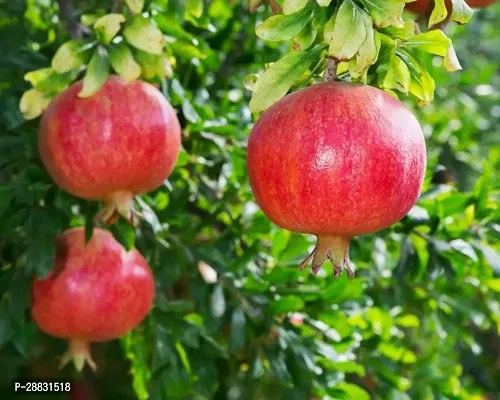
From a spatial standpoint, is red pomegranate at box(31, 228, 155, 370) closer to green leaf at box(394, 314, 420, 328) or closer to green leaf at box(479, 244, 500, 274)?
green leaf at box(479, 244, 500, 274)

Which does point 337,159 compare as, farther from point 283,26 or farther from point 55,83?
point 55,83

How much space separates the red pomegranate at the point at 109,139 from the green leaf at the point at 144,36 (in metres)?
0.05

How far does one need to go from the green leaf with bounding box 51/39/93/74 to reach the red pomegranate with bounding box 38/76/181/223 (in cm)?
5

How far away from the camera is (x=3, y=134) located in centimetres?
156

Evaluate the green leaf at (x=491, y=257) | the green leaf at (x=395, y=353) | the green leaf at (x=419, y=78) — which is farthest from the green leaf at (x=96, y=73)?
the green leaf at (x=395, y=353)

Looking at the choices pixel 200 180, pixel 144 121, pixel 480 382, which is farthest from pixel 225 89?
pixel 480 382

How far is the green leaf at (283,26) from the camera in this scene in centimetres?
97

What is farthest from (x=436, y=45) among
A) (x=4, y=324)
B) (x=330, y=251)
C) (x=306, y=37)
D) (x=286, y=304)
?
(x=4, y=324)

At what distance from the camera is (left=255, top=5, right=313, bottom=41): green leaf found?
97cm

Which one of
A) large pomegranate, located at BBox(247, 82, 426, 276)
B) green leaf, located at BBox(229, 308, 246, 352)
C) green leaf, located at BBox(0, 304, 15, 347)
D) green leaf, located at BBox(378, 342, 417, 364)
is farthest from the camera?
green leaf, located at BBox(378, 342, 417, 364)

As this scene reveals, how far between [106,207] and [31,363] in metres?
1.59

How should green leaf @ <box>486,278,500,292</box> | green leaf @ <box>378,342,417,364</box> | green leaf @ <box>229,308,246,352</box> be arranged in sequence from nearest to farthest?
green leaf @ <box>229,308,246,352</box> < green leaf @ <box>486,278,500,292</box> < green leaf @ <box>378,342,417,364</box>

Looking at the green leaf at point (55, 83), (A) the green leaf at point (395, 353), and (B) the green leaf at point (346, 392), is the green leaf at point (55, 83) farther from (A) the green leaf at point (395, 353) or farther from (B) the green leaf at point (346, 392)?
(A) the green leaf at point (395, 353)

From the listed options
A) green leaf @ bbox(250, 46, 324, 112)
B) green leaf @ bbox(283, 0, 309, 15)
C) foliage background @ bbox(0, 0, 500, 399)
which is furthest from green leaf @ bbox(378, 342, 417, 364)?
green leaf @ bbox(283, 0, 309, 15)
